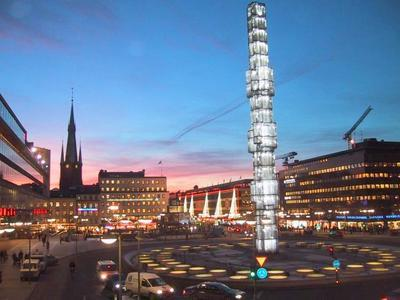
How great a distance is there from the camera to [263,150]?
61.2 m

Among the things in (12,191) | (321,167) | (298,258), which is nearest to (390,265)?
(298,258)

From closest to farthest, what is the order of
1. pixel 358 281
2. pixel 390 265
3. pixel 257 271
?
pixel 257 271, pixel 358 281, pixel 390 265

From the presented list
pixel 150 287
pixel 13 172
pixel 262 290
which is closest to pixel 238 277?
pixel 262 290

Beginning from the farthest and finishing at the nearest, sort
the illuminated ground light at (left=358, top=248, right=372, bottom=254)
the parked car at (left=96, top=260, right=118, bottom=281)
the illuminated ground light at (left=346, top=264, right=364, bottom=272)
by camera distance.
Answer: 1. the illuminated ground light at (left=358, top=248, right=372, bottom=254)
2. the illuminated ground light at (left=346, top=264, right=364, bottom=272)
3. the parked car at (left=96, top=260, right=118, bottom=281)

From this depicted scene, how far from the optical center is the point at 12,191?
3371 inches

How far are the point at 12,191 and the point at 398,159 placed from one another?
124m

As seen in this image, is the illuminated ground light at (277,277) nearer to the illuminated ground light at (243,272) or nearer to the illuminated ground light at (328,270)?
the illuminated ground light at (243,272)

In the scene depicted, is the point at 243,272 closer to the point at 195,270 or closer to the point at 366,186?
the point at 195,270

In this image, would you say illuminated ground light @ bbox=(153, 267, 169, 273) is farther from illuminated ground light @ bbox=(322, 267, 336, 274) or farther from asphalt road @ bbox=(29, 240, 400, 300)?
illuminated ground light @ bbox=(322, 267, 336, 274)

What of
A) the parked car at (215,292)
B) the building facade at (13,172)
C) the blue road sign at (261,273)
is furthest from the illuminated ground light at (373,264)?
the building facade at (13,172)

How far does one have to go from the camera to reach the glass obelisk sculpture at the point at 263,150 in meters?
60.9

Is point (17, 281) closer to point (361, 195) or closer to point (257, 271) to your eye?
point (257, 271)

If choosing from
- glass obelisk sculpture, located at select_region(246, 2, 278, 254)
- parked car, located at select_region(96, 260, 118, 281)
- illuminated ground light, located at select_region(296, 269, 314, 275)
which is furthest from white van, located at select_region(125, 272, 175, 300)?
glass obelisk sculpture, located at select_region(246, 2, 278, 254)

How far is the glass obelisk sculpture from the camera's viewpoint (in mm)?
60875
